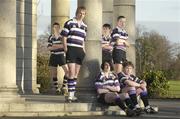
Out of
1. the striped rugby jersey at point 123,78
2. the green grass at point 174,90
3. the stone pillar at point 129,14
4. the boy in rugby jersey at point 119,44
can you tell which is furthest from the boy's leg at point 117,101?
the green grass at point 174,90

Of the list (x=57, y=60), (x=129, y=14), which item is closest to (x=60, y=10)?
(x=57, y=60)

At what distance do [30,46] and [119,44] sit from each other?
788cm

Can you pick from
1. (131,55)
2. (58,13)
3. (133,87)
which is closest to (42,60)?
(58,13)

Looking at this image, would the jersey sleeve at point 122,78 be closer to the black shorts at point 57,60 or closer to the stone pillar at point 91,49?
the stone pillar at point 91,49

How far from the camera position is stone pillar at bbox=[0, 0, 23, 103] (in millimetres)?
16969

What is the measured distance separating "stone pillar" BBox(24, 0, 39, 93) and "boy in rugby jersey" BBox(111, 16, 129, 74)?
7.38m

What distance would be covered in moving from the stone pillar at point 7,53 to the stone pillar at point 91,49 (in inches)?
83.4

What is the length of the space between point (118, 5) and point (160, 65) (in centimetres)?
7645

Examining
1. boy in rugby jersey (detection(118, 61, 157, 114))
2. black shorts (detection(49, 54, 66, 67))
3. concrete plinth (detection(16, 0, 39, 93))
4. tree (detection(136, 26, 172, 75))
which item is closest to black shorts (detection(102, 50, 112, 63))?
black shorts (detection(49, 54, 66, 67))

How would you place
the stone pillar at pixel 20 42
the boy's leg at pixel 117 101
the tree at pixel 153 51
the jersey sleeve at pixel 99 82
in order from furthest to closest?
the tree at pixel 153 51
the stone pillar at pixel 20 42
the jersey sleeve at pixel 99 82
the boy's leg at pixel 117 101

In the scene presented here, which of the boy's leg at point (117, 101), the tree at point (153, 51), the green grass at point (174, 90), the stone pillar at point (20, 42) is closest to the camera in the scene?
the boy's leg at point (117, 101)

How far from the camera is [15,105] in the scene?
16.7 metres

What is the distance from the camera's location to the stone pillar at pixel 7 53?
17.0 metres

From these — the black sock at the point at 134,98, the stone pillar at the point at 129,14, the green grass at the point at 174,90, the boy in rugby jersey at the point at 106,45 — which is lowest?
the green grass at the point at 174,90
